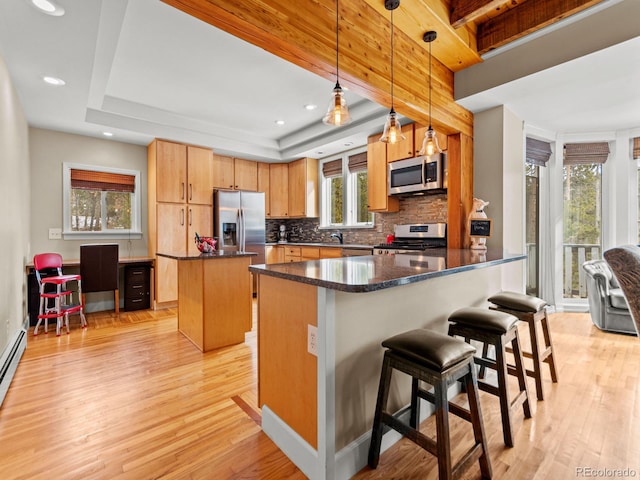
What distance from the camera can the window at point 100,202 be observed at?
14.5 feet

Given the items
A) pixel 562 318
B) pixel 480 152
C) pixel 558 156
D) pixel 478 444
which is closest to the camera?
pixel 478 444

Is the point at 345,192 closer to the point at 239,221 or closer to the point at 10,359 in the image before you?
the point at 239,221

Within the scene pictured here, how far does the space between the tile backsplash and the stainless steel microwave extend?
41cm

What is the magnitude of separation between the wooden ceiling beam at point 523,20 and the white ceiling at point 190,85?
0.34m

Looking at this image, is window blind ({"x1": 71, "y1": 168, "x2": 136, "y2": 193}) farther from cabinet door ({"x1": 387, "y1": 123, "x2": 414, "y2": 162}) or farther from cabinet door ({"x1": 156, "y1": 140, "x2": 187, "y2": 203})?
cabinet door ({"x1": 387, "y1": 123, "x2": 414, "y2": 162})

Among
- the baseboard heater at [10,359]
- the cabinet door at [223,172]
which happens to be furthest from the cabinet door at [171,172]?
the baseboard heater at [10,359]

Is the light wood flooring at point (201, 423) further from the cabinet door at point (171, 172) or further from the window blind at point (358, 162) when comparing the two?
the window blind at point (358, 162)

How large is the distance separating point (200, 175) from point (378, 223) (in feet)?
9.62

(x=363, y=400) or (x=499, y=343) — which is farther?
(x=499, y=343)

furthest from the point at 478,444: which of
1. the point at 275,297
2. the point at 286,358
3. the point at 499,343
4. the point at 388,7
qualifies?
the point at 388,7

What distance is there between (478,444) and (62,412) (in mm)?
2394

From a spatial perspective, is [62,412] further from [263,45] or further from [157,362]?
[263,45]

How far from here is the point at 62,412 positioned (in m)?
1.96

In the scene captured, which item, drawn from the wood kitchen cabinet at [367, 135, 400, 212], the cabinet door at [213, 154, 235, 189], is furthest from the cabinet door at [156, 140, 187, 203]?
the wood kitchen cabinet at [367, 135, 400, 212]
